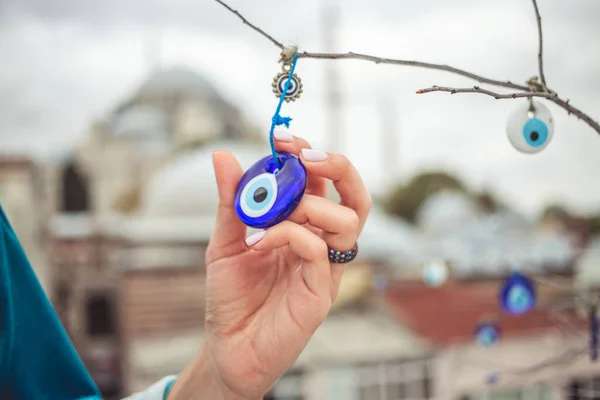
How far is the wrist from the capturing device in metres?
1.15

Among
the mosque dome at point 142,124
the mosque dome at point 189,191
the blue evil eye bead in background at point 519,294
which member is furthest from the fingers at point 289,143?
the mosque dome at point 142,124

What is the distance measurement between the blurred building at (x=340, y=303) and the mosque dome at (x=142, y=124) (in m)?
8.91

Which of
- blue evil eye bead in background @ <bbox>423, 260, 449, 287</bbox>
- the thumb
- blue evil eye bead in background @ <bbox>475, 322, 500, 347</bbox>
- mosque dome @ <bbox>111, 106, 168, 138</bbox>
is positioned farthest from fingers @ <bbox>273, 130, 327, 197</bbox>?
mosque dome @ <bbox>111, 106, 168, 138</bbox>

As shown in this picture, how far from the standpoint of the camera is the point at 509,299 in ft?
7.80

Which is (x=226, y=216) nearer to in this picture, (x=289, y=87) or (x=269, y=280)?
(x=269, y=280)

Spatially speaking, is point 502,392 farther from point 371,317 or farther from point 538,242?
point 538,242

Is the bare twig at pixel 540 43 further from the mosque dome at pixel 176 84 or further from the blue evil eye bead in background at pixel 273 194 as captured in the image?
the mosque dome at pixel 176 84

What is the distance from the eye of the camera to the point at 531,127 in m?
1.03

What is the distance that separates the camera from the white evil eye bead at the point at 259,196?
985mm

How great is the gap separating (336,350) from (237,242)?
6773mm

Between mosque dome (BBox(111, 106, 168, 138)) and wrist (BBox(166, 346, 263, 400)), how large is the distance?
94.1 ft

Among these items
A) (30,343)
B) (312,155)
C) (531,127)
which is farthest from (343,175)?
(30,343)

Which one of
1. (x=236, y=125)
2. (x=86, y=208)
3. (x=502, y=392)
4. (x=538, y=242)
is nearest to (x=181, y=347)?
(x=502, y=392)

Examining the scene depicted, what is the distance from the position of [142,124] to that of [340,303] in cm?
2261
